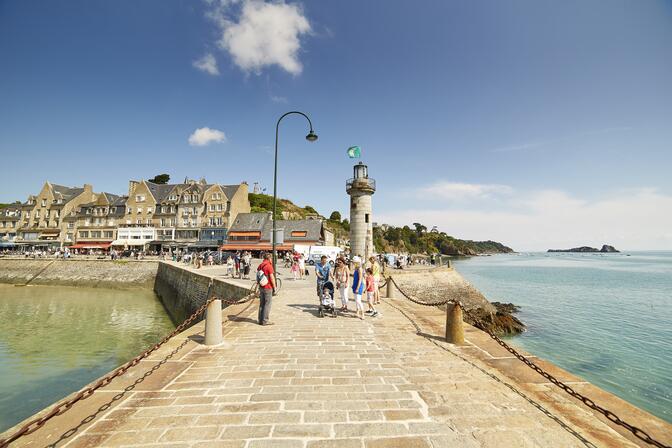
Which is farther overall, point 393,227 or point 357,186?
point 393,227

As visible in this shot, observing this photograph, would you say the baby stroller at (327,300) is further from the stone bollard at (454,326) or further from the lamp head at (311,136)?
A: the lamp head at (311,136)

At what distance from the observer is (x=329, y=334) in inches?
256

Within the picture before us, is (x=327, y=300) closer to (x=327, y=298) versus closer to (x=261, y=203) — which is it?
(x=327, y=298)

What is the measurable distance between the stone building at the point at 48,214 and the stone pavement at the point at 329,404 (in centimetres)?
5925

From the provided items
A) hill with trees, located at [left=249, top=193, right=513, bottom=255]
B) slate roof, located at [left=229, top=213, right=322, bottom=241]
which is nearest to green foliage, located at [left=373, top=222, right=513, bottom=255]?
hill with trees, located at [left=249, top=193, right=513, bottom=255]

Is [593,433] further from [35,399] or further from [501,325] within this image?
[501,325]

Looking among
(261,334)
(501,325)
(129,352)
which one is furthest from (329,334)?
(501,325)

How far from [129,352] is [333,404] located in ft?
41.1

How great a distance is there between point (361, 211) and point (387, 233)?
84601 mm

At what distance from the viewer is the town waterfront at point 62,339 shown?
8.55m

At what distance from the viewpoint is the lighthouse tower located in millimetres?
23750

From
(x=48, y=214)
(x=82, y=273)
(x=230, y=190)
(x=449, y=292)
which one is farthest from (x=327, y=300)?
(x=48, y=214)

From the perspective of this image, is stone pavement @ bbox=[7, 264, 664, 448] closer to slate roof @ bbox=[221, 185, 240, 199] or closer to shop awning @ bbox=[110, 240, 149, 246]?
slate roof @ bbox=[221, 185, 240, 199]

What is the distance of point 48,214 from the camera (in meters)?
48.9
